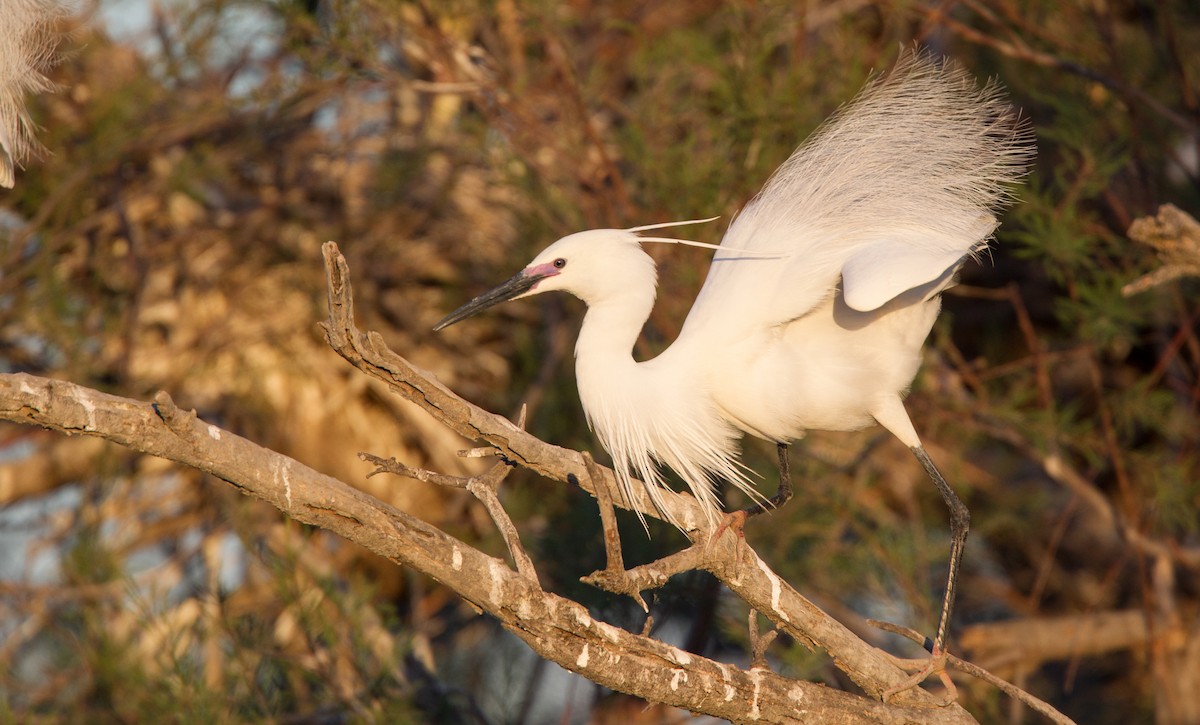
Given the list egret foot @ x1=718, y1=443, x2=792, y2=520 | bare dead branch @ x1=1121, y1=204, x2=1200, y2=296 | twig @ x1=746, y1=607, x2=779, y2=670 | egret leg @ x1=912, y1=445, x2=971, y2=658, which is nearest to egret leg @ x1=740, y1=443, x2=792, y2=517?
egret foot @ x1=718, y1=443, x2=792, y2=520

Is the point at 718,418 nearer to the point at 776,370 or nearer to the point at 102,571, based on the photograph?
the point at 776,370

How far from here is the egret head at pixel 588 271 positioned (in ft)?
7.03

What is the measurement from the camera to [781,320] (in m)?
2.15

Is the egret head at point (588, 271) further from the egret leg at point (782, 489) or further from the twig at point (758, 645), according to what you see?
the twig at point (758, 645)

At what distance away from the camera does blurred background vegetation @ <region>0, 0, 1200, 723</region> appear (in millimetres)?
2955

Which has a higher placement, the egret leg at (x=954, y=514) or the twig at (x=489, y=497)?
the twig at (x=489, y=497)

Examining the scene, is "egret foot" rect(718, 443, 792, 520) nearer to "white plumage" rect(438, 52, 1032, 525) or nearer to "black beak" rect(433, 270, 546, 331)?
"white plumage" rect(438, 52, 1032, 525)

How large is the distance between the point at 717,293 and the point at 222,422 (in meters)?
1.94

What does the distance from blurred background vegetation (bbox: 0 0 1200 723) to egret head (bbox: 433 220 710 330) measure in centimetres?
93

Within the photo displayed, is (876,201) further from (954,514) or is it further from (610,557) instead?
(610,557)

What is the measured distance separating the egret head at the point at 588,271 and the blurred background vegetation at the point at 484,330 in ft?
3.04

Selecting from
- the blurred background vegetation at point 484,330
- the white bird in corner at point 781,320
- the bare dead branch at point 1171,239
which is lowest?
the blurred background vegetation at point 484,330

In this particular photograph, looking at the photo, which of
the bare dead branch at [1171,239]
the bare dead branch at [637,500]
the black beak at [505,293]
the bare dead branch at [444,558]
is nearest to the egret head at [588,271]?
the black beak at [505,293]

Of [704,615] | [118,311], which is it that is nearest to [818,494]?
[704,615]
